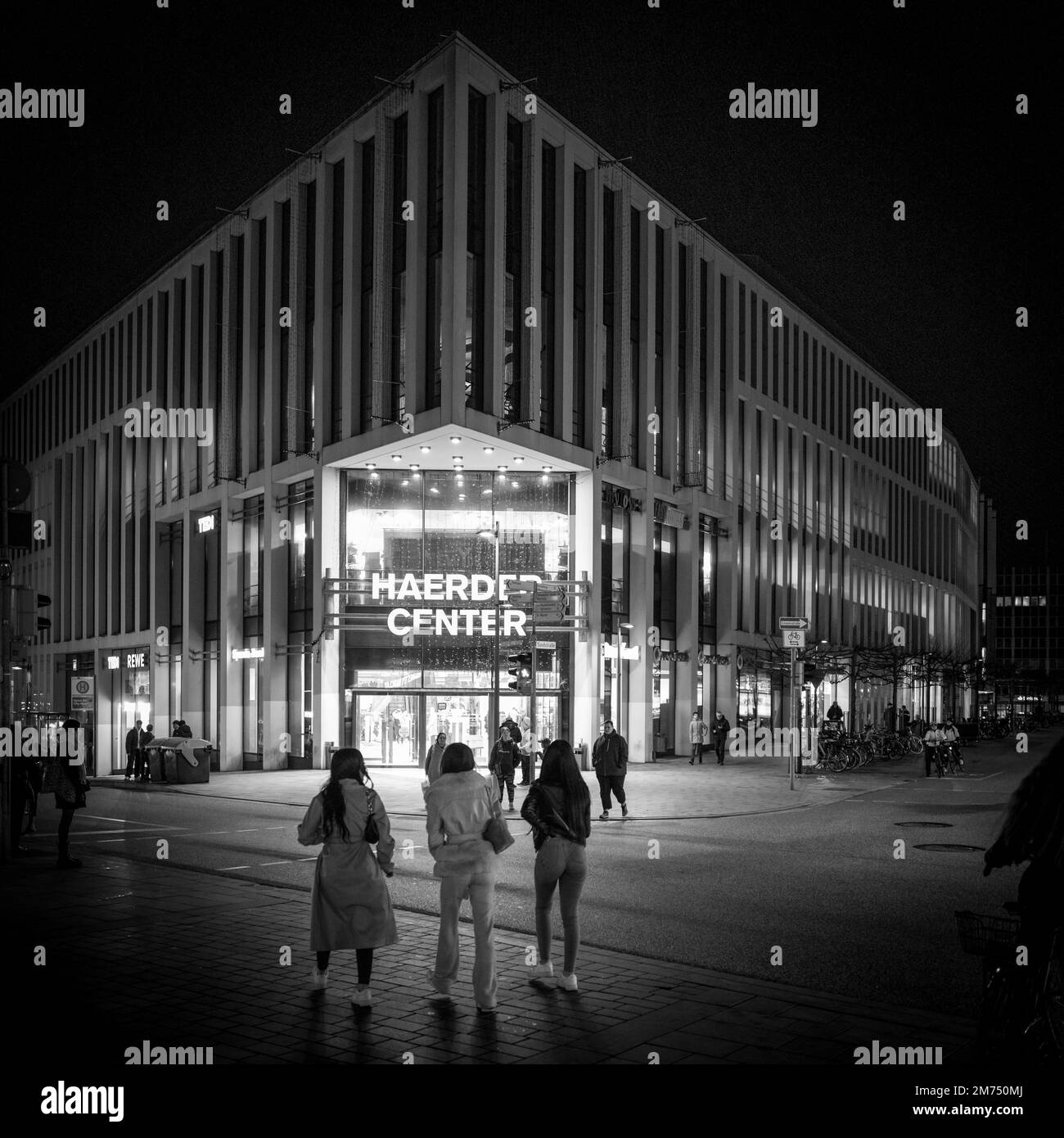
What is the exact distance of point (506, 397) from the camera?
33.3 metres

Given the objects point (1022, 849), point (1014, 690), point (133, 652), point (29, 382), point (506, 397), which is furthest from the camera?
point (1014, 690)

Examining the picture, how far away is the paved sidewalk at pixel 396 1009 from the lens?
246 inches

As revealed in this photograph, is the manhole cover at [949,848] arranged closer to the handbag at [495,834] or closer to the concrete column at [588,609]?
the handbag at [495,834]

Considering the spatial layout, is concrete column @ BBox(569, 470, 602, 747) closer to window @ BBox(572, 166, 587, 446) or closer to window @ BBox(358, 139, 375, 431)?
window @ BBox(572, 166, 587, 446)

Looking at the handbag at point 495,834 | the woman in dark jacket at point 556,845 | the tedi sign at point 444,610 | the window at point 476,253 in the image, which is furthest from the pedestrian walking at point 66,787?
the tedi sign at point 444,610

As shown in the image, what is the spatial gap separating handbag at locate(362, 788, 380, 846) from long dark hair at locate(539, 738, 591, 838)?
122 centimetres

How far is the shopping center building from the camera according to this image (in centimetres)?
3319

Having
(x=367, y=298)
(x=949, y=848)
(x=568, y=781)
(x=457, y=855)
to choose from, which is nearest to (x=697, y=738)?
(x=367, y=298)

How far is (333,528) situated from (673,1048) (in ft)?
99.2

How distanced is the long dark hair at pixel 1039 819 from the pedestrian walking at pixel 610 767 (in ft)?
47.9

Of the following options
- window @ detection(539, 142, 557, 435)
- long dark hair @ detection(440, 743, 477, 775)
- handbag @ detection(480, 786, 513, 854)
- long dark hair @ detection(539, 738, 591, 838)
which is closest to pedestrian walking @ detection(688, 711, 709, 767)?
window @ detection(539, 142, 557, 435)

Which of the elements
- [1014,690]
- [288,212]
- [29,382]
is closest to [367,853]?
[288,212]
